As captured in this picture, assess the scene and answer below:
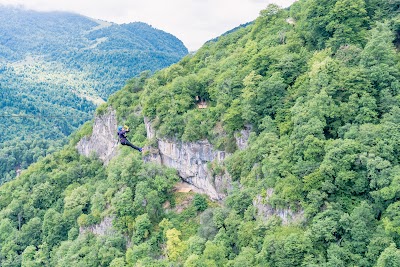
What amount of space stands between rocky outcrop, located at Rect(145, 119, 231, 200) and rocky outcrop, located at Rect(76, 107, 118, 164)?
13.1 metres

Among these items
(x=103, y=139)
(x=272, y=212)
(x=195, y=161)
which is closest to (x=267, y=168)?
(x=272, y=212)

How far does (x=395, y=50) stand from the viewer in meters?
47.5

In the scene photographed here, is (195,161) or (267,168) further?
(195,161)

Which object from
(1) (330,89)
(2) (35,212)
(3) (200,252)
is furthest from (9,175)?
(1) (330,89)

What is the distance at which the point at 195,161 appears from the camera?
2366 inches

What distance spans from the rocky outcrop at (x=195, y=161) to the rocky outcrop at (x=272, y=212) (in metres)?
9.99

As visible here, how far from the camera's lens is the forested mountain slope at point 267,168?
36.3 meters

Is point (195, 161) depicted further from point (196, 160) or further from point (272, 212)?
point (272, 212)

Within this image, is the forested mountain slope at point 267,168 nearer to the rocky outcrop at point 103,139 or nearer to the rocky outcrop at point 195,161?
the rocky outcrop at point 195,161

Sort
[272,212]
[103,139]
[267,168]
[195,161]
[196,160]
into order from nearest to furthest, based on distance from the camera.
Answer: [272,212]
[267,168]
[196,160]
[195,161]
[103,139]

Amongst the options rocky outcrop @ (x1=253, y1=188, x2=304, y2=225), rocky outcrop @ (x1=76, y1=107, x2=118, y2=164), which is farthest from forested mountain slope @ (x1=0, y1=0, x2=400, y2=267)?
rocky outcrop @ (x1=76, y1=107, x2=118, y2=164)

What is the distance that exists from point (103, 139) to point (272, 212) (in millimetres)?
46952

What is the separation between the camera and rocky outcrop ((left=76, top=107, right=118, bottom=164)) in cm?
7838

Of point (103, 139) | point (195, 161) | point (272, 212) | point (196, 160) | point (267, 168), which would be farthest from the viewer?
point (103, 139)
